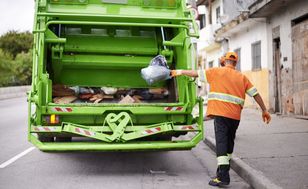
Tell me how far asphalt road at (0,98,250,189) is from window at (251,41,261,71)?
8.71 meters

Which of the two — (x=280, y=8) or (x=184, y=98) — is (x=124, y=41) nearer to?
(x=184, y=98)

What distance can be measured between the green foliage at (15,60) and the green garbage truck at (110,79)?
3698 cm

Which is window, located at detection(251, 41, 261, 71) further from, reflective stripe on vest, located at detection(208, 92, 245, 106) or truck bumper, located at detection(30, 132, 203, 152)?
reflective stripe on vest, located at detection(208, 92, 245, 106)

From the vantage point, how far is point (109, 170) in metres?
6.73

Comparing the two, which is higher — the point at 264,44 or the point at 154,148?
the point at 264,44

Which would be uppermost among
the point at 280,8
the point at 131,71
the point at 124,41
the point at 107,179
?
the point at 280,8

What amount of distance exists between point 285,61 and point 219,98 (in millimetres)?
8299

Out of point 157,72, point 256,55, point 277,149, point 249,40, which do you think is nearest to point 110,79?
point 157,72

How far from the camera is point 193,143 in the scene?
6.37 meters

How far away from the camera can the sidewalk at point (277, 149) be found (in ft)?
18.3

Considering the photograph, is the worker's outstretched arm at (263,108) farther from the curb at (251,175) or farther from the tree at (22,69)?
the tree at (22,69)

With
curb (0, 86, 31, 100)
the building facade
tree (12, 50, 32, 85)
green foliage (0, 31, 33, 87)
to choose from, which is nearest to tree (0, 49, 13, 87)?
green foliage (0, 31, 33, 87)

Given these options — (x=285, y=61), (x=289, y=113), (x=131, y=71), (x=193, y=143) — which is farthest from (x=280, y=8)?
(x=193, y=143)

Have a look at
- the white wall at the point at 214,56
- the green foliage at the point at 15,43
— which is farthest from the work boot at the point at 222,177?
the green foliage at the point at 15,43
